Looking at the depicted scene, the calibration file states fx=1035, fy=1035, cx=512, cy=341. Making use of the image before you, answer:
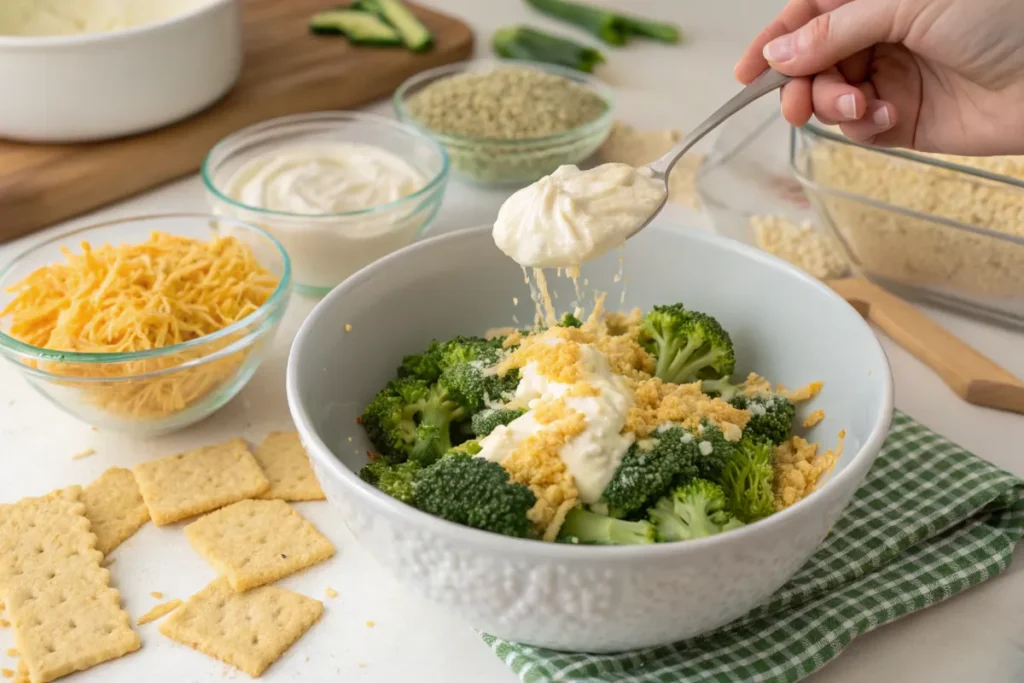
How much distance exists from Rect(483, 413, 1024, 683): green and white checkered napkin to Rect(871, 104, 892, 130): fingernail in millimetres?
595

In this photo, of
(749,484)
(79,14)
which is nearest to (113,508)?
(749,484)

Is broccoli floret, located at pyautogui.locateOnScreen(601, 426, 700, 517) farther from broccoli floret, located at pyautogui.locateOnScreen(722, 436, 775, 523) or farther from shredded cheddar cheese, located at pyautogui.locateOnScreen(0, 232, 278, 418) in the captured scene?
shredded cheddar cheese, located at pyautogui.locateOnScreen(0, 232, 278, 418)

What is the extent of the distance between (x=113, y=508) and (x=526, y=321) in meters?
0.82

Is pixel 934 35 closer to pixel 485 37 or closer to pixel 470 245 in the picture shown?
pixel 470 245

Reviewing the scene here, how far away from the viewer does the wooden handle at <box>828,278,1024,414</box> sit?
78.8 inches

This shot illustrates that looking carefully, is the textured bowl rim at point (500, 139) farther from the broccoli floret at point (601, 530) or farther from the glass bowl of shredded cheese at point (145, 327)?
the broccoli floret at point (601, 530)

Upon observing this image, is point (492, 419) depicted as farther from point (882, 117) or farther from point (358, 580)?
point (882, 117)

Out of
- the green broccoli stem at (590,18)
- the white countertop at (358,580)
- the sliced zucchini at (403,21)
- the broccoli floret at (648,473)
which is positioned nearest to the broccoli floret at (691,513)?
the broccoli floret at (648,473)

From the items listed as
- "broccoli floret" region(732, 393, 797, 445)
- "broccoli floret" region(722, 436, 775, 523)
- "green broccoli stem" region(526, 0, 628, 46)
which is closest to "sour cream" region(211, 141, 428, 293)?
"broccoli floret" region(732, 393, 797, 445)

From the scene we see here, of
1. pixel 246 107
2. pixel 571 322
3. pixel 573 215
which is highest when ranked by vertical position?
pixel 573 215

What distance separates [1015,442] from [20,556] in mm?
1758

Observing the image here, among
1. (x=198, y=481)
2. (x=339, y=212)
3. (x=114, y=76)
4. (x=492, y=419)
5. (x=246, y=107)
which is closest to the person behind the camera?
(x=492, y=419)

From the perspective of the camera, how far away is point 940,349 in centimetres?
210

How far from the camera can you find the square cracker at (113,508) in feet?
5.63
